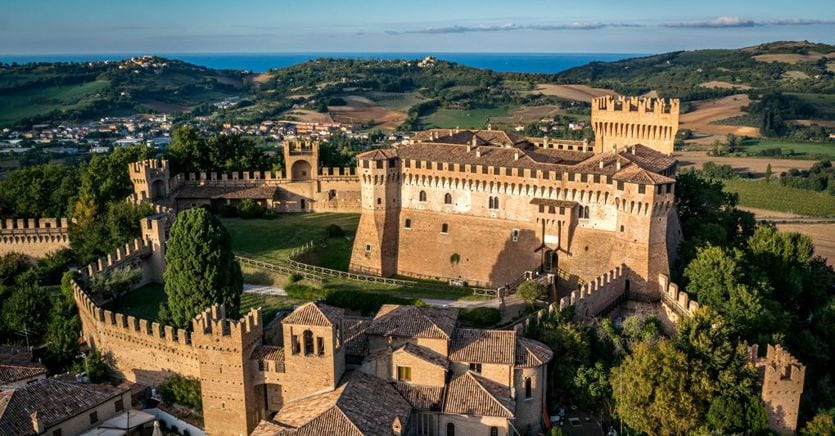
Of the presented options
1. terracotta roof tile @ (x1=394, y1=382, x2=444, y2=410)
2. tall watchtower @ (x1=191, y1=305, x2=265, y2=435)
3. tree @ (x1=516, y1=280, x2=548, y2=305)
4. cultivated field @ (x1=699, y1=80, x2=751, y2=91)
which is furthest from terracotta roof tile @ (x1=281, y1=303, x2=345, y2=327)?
cultivated field @ (x1=699, y1=80, x2=751, y2=91)

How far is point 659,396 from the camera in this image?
3206 cm

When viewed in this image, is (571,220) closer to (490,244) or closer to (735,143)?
(490,244)

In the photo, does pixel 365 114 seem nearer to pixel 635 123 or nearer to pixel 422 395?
pixel 635 123

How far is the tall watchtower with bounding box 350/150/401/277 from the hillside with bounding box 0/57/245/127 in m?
112

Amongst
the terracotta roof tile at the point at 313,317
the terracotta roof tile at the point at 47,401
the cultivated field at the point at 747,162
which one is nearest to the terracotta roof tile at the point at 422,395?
the terracotta roof tile at the point at 313,317

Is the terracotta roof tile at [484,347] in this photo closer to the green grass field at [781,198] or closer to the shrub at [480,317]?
the shrub at [480,317]

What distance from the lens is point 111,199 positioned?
56.1 m

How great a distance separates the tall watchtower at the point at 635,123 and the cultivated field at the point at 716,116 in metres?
77.2

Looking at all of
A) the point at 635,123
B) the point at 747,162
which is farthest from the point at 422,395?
the point at 747,162

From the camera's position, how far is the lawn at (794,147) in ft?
379

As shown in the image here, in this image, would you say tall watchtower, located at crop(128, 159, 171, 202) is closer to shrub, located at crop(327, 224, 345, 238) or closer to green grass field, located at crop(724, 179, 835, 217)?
shrub, located at crop(327, 224, 345, 238)

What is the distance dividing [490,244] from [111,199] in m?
28.5

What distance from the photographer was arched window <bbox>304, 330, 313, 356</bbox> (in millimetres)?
30672

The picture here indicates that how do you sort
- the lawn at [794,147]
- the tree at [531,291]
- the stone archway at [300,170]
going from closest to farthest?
the tree at [531,291] → the stone archway at [300,170] → the lawn at [794,147]
